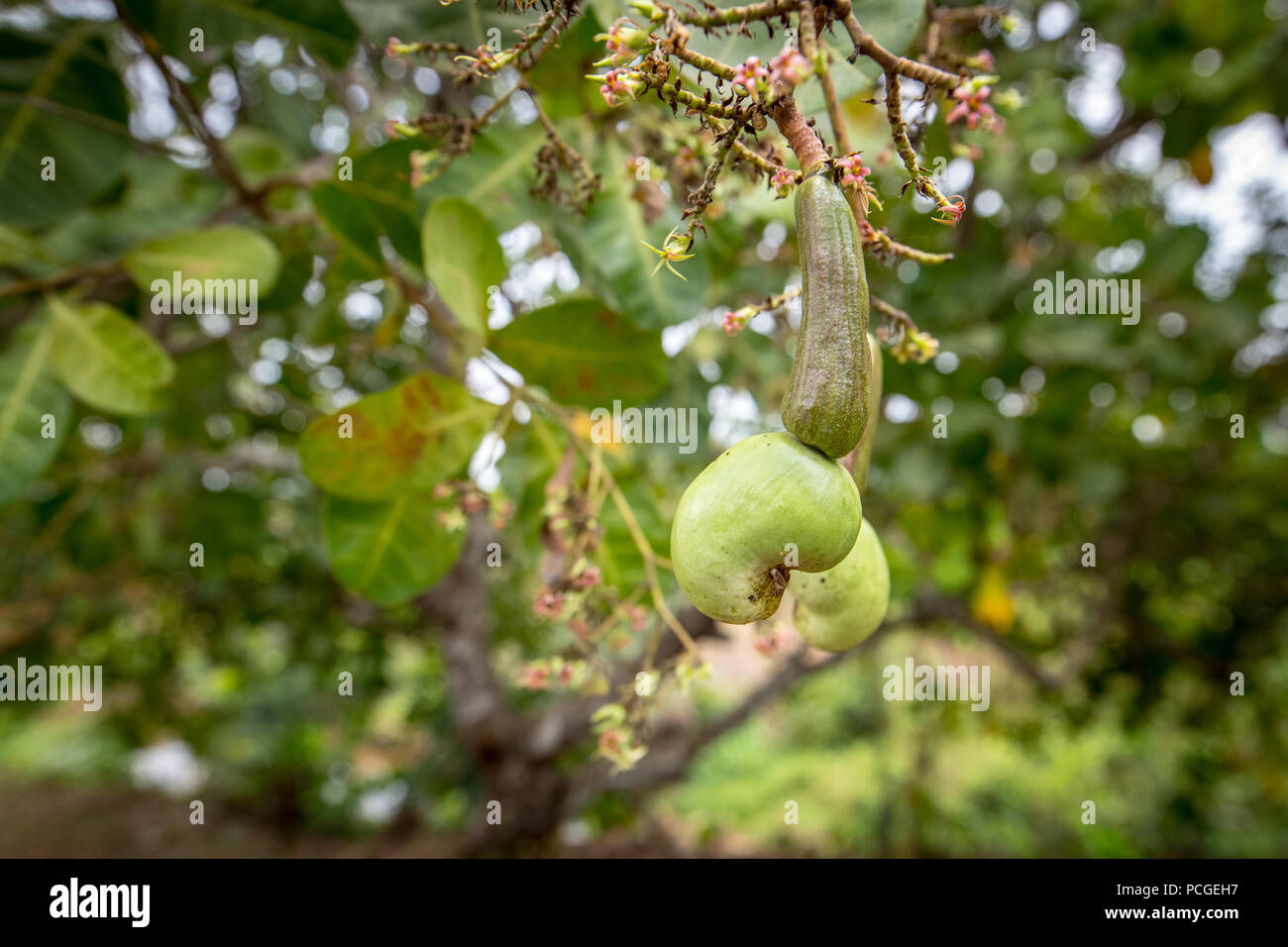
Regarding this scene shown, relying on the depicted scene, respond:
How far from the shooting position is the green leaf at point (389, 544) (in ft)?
3.95

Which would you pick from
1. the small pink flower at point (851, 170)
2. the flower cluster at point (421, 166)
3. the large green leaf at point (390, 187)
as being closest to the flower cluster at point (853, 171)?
the small pink flower at point (851, 170)

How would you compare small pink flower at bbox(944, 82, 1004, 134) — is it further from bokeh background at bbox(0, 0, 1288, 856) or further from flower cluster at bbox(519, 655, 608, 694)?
flower cluster at bbox(519, 655, 608, 694)

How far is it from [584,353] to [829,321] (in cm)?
64

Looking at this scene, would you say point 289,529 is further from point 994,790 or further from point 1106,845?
point 994,790

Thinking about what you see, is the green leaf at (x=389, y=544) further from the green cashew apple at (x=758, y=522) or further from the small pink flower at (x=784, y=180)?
the small pink flower at (x=784, y=180)

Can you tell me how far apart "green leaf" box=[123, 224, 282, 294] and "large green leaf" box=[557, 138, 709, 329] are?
62 cm

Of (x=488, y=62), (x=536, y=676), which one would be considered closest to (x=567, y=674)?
(x=536, y=676)

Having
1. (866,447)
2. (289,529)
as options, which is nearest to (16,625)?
(289,529)

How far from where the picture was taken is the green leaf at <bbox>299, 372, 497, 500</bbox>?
1.06 m

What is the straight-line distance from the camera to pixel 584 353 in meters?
1.20

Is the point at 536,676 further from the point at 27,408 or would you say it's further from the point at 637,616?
the point at 27,408

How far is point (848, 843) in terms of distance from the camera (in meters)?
6.46

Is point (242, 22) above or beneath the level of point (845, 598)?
above
